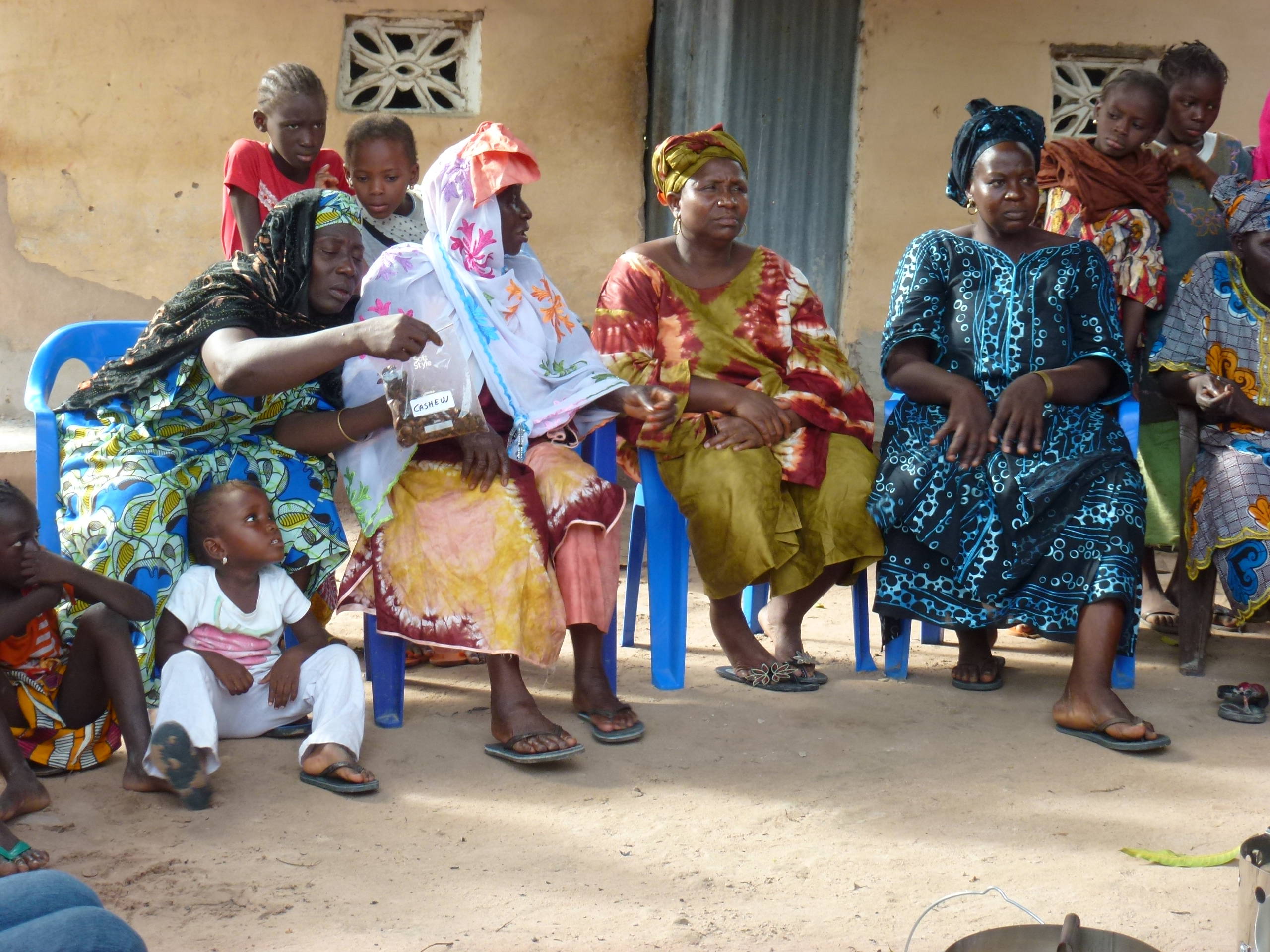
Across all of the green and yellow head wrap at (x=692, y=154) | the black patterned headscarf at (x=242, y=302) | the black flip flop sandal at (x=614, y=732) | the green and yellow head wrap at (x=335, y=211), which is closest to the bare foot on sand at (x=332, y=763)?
the black flip flop sandal at (x=614, y=732)

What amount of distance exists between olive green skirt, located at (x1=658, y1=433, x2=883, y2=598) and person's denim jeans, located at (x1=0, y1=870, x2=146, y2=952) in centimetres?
263

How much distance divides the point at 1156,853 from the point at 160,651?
2.48 m

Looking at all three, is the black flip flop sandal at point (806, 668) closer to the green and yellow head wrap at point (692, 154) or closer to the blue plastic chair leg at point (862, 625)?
the blue plastic chair leg at point (862, 625)

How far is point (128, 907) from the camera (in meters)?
2.77

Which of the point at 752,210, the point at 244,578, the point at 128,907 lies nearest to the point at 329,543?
the point at 244,578

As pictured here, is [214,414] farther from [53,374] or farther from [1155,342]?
[1155,342]

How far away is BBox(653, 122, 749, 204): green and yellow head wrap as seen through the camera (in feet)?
14.6

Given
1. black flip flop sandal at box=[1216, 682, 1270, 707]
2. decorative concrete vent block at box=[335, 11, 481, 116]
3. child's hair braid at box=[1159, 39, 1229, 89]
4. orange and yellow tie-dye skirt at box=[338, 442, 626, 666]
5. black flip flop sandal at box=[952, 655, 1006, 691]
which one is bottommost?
black flip flop sandal at box=[952, 655, 1006, 691]

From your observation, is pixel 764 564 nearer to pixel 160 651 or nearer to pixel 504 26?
pixel 160 651

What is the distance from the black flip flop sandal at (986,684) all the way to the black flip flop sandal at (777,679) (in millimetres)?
460

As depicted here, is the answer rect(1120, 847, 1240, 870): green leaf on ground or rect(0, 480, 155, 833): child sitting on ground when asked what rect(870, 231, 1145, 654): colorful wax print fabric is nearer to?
rect(1120, 847, 1240, 870): green leaf on ground

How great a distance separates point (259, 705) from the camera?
366cm

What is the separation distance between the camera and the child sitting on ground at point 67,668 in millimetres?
3256

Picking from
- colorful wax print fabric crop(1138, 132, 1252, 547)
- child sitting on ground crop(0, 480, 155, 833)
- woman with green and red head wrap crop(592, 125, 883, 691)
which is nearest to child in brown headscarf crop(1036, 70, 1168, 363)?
colorful wax print fabric crop(1138, 132, 1252, 547)
